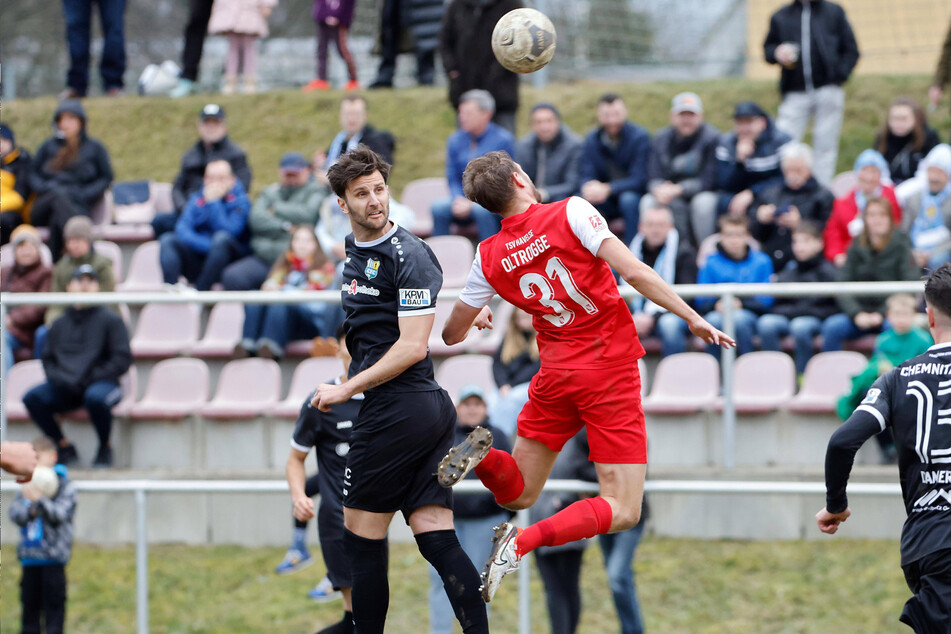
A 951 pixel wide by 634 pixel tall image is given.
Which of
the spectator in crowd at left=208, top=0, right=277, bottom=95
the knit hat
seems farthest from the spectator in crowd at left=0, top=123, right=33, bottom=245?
the spectator in crowd at left=208, top=0, right=277, bottom=95

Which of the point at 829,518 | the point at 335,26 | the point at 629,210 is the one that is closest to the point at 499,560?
the point at 829,518

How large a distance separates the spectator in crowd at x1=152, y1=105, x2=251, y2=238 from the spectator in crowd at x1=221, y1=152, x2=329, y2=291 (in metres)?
0.76

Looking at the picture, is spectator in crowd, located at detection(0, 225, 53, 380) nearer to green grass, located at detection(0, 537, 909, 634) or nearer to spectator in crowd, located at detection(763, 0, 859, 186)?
green grass, located at detection(0, 537, 909, 634)

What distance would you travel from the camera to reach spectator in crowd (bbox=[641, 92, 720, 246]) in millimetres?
9492

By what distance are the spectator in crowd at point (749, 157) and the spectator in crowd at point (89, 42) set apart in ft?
25.3

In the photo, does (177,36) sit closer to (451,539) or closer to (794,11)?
(794,11)

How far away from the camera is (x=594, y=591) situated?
7824 mm

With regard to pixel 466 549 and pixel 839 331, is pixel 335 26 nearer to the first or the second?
pixel 839 331

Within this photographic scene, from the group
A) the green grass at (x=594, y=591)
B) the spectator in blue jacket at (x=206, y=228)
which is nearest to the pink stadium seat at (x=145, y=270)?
the spectator in blue jacket at (x=206, y=228)

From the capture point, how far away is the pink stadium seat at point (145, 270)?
34.8 feet

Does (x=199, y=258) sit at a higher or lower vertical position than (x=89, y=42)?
lower

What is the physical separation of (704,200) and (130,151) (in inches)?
323

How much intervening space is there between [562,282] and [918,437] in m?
1.57

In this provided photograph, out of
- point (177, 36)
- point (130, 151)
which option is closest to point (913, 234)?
point (130, 151)
